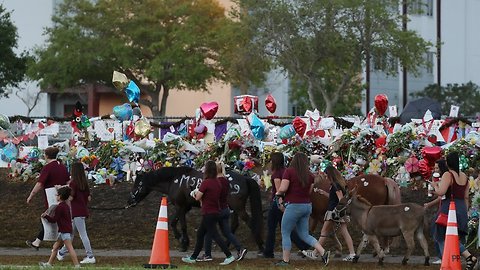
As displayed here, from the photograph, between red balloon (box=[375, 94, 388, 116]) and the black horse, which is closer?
the black horse

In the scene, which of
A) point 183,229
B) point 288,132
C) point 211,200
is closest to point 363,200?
point 211,200

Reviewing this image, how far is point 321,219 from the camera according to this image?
1958 centimetres

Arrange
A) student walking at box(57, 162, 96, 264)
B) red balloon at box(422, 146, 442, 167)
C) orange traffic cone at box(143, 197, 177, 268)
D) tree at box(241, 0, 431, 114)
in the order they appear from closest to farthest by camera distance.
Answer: orange traffic cone at box(143, 197, 177, 268) → student walking at box(57, 162, 96, 264) → red balloon at box(422, 146, 442, 167) → tree at box(241, 0, 431, 114)

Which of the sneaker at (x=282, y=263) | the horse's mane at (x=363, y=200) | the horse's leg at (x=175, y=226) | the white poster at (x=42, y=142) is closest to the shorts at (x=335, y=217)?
the horse's mane at (x=363, y=200)

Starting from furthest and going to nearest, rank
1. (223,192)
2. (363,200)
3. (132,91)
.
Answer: (132,91) < (363,200) < (223,192)

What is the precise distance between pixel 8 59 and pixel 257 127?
125 ft

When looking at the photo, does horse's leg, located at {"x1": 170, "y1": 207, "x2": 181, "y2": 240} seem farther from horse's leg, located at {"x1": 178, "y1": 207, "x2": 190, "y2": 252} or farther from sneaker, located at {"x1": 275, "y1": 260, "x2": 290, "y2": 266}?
sneaker, located at {"x1": 275, "y1": 260, "x2": 290, "y2": 266}

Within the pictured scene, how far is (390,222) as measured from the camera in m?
17.8

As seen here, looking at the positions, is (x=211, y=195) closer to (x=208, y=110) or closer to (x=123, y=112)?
(x=208, y=110)

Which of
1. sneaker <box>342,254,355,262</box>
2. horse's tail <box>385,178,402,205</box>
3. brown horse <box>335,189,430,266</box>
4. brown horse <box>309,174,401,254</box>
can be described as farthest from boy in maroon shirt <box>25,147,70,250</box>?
horse's tail <box>385,178,402,205</box>

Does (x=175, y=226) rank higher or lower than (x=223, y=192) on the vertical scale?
lower

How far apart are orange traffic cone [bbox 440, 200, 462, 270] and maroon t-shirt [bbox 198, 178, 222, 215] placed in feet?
12.1

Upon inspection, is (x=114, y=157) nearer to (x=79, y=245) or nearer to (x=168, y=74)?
(x=79, y=245)

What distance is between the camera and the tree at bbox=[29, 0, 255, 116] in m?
59.7
